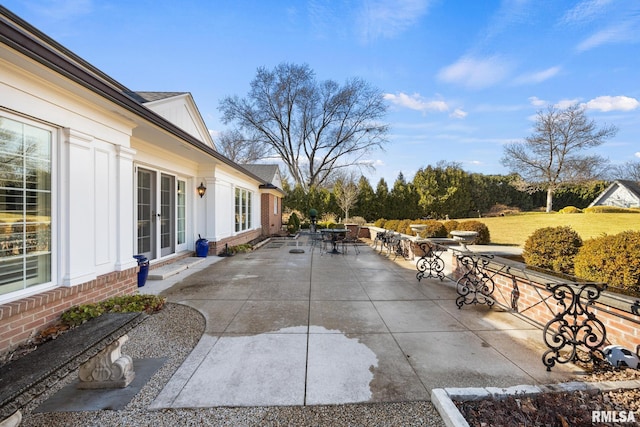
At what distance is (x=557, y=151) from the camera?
24.9m

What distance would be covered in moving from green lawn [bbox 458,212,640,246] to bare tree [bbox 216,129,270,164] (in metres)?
23.9

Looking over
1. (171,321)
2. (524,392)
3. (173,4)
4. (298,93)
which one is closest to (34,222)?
(171,321)

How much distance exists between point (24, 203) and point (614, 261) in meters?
7.37

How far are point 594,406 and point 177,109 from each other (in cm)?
1207

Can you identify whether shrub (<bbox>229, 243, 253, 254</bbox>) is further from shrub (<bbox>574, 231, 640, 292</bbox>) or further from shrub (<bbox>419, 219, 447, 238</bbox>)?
shrub (<bbox>574, 231, 640, 292</bbox>)

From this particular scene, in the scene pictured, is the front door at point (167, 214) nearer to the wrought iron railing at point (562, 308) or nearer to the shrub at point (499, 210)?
the wrought iron railing at point (562, 308)

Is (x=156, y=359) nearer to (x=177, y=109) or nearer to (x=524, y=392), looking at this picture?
(x=524, y=392)

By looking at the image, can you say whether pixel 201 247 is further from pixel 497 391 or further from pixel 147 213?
pixel 497 391

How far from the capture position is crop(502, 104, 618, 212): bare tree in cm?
Result: 2386

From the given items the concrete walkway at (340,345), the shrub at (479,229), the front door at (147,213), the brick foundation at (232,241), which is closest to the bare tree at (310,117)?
the brick foundation at (232,241)

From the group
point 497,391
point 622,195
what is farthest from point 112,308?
point 622,195

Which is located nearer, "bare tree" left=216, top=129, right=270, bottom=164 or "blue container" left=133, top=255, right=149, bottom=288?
"blue container" left=133, top=255, right=149, bottom=288

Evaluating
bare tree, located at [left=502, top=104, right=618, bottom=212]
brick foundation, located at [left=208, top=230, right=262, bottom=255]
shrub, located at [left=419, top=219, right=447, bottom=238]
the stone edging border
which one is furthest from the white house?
bare tree, located at [left=502, top=104, right=618, bottom=212]

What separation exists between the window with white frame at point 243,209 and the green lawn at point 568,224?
10.4 meters
